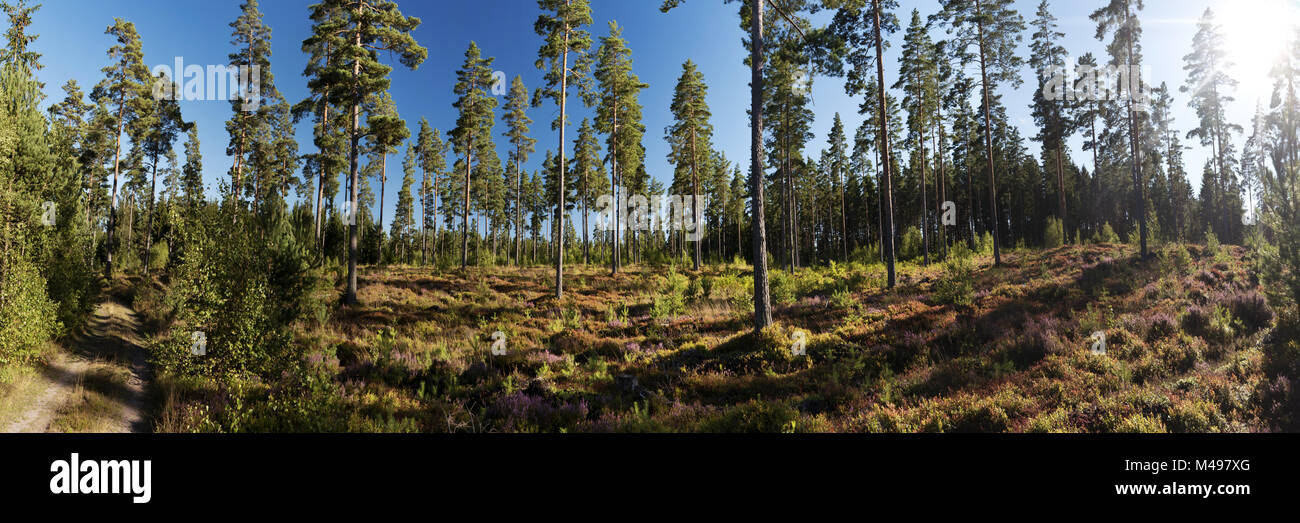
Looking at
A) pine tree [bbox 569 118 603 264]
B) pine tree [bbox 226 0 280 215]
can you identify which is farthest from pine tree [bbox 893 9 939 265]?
pine tree [bbox 226 0 280 215]

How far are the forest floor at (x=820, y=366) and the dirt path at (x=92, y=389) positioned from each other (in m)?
0.83

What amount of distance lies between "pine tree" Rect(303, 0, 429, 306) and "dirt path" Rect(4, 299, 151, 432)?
261 inches

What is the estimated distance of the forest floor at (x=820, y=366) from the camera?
5.76 meters

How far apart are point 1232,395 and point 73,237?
2729 cm

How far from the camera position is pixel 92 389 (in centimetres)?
848

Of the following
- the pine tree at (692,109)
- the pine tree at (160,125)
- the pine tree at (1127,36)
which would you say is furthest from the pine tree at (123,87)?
the pine tree at (1127,36)

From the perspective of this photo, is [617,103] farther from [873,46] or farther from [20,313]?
[20,313]

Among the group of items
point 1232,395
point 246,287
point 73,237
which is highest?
point 73,237

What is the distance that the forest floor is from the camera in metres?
5.76

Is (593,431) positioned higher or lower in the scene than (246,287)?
lower

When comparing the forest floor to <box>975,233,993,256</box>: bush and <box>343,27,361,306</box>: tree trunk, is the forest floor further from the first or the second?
<box>975,233,993,256</box>: bush
